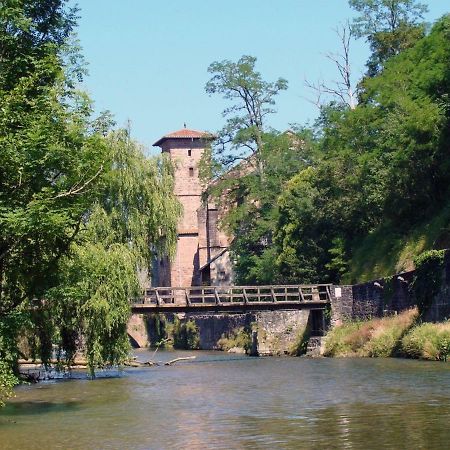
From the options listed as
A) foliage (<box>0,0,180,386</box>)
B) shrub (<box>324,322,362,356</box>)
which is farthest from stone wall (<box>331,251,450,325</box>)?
foliage (<box>0,0,180,386</box>)

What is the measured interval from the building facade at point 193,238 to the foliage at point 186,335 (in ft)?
26.0

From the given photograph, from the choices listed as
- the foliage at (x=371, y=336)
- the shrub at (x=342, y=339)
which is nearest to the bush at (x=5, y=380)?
the foliage at (x=371, y=336)

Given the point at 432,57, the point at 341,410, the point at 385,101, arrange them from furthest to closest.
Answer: the point at 385,101 < the point at 432,57 < the point at 341,410

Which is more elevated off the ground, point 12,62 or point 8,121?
point 12,62

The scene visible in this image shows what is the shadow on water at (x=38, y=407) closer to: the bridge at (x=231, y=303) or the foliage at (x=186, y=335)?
the bridge at (x=231, y=303)

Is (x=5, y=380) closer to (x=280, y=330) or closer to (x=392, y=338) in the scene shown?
(x=392, y=338)

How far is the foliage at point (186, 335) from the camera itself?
72.8 meters

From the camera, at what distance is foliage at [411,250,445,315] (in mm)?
37531

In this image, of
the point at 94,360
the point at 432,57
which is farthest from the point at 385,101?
the point at 94,360

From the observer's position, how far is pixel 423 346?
115ft

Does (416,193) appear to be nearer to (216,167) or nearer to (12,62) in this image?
(216,167)

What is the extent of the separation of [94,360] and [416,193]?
22.9 m

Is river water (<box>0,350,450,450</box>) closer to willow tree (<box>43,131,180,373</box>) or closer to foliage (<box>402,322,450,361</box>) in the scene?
foliage (<box>402,322,450,361</box>)

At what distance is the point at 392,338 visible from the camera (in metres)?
39.5
